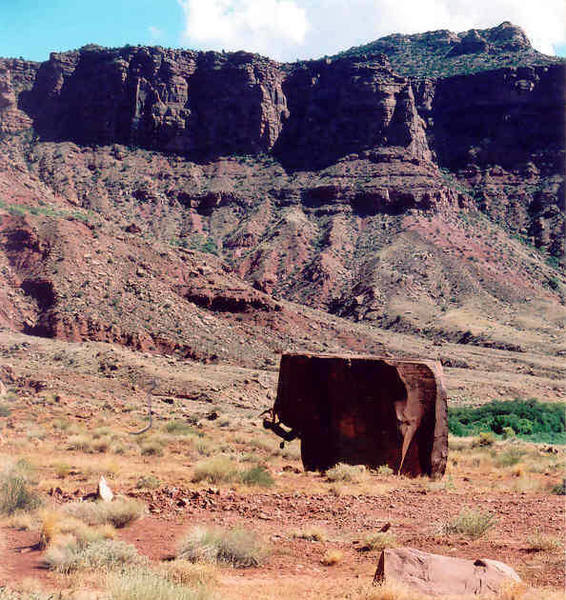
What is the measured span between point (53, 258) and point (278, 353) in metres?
15.7

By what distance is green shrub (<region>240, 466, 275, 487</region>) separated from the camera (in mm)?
12056

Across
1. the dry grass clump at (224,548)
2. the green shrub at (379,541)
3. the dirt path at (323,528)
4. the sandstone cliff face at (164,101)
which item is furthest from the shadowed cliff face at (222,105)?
the dry grass clump at (224,548)

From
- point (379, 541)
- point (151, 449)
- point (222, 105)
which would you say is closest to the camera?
point (379, 541)

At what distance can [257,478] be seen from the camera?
1216cm

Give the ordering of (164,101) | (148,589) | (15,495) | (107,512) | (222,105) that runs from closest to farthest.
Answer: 1. (148,589)
2. (107,512)
3. (15,495)
4. (164,101)
5. (222,105)

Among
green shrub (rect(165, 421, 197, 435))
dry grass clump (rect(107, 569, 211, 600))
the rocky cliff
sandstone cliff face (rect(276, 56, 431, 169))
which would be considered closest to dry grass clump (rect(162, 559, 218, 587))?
dry grass clump (rect(107, 569, 211, 600))

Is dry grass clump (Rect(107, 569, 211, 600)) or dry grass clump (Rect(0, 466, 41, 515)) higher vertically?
dry grass clump (Rect(107, 569, 211, 600))

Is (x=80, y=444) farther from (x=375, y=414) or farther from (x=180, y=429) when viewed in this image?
(x=375, y=414)

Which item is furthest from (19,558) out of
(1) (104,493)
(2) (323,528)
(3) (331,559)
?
(2) (323,528)

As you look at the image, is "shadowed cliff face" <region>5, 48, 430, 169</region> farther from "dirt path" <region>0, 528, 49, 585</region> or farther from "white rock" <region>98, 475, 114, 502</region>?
"dirt path" <region>0, 528, 49, 585</region>

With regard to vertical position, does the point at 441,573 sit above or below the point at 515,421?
above

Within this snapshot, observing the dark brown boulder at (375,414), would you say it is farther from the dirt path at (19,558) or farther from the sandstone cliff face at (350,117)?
the sandstone cliff face at (350,117)

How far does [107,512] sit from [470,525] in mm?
4809

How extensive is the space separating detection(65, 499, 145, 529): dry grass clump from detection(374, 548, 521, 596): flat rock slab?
392 cm
